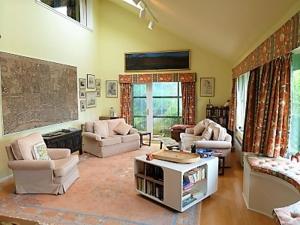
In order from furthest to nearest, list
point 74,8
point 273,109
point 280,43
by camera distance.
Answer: point 74,8, point 273,109, point 280,43

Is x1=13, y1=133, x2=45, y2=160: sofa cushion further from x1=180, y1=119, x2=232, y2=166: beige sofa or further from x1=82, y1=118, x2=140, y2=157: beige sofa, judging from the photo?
x1=180, y1=119, x2=232, y2=166: beige sofa

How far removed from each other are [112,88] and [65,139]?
10.5ft

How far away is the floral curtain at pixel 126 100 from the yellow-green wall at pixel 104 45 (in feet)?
0.97

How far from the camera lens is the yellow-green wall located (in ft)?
17.5

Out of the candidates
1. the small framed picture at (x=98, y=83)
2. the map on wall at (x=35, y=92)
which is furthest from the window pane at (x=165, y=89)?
the map on wall at (x=35, y=92)

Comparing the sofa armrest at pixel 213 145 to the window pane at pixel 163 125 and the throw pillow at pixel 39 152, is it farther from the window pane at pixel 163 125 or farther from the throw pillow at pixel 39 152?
the window pane at pixel 163 125

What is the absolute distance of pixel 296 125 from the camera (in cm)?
318

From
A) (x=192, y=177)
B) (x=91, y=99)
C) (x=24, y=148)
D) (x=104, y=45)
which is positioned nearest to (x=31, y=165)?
(x=24, y=148)

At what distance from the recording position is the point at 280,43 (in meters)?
2.60

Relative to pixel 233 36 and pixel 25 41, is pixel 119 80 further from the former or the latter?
pixel 233 36

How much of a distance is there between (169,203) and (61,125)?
12.7ft

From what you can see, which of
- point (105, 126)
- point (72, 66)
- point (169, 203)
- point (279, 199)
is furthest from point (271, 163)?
point (72, 66)

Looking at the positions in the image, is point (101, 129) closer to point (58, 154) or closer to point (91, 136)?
point (91, 136)

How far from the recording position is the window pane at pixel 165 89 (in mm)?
7801
